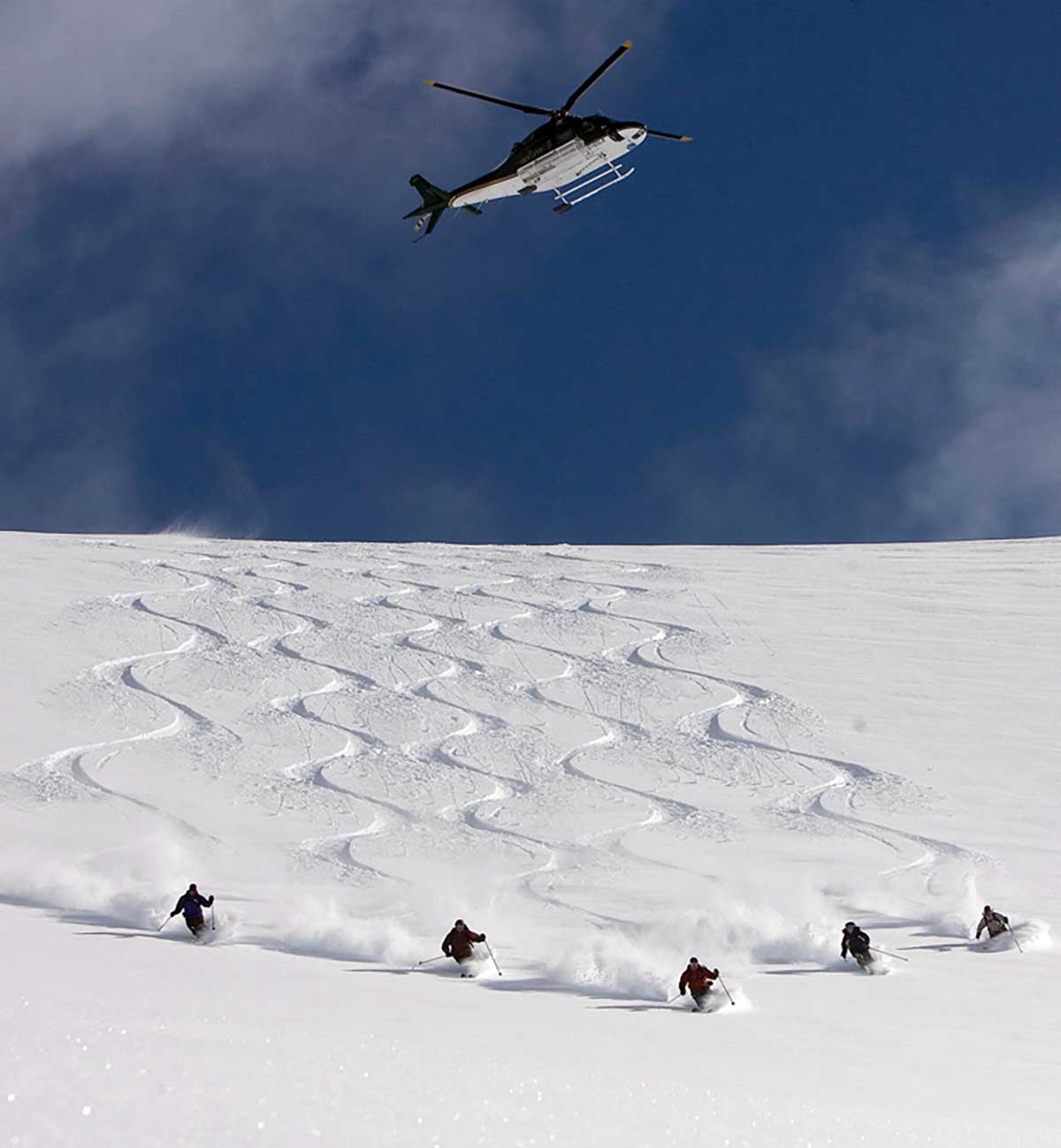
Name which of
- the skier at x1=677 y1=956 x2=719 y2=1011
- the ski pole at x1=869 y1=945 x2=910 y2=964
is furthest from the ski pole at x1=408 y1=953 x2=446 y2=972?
the ski pole at x1=869 y1=945 x2=910 y2=964

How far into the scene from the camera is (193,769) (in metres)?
15.9

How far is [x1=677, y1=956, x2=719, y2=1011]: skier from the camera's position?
9766 millimetres

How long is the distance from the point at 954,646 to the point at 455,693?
8.65 m

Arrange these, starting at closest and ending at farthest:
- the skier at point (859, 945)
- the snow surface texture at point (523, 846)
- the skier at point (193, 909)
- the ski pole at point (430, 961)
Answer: the snow surface texture at point (523, 846)
the ski pole at point (430, 961)
the skier at point (859, 945)
the skier at point (193, 909)

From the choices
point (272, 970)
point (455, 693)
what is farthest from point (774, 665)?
point (272, 970)

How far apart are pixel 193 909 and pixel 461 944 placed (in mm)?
2334

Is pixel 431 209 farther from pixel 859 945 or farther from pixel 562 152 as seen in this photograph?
pixel 859 945

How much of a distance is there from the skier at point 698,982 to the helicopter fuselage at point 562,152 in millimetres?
16988

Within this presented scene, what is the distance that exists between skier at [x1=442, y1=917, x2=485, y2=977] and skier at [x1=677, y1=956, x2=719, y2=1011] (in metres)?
1.73

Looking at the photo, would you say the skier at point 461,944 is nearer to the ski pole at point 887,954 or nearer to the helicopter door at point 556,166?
the ski pole at point 887,954

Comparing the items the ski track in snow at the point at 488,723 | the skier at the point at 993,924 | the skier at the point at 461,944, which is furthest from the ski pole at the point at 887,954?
the skier at the point at 461,944

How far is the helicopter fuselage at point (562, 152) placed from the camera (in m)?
23.1

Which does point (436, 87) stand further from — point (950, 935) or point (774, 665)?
point (950, 935)

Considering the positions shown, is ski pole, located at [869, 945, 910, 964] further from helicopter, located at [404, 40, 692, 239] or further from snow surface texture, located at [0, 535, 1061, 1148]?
helicopter, located at [404, 40, 692, 239]
